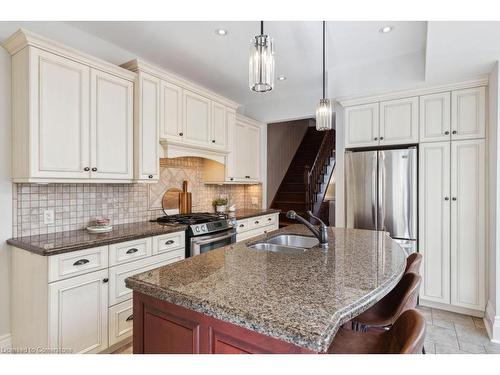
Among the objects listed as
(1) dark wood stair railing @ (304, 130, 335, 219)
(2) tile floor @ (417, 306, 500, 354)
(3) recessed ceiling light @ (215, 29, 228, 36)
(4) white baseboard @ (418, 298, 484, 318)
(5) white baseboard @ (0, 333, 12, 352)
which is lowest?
(2) tile floor @ (417, 306, 500, 354)

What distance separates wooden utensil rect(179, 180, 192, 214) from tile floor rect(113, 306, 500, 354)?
1.59m

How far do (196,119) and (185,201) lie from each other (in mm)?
1020

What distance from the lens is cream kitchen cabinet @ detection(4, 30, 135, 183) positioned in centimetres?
200

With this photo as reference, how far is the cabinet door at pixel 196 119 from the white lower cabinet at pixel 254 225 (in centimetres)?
114

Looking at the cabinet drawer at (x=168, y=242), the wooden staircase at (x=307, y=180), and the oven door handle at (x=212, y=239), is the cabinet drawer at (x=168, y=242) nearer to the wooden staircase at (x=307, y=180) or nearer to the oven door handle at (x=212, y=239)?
the oven door handle at (x=212, y=239)

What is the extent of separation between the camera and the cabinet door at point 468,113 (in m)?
2.82

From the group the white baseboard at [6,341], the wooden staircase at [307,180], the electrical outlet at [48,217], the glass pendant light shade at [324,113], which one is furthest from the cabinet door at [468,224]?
the white baseboard at [6,341]

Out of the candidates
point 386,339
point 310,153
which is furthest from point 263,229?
point 310,153

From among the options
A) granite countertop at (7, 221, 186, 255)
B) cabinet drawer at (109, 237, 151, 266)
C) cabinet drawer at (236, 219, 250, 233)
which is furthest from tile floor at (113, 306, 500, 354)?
cabinet drawer at (236, 219, 250, 233)

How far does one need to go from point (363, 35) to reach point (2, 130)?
321 cm

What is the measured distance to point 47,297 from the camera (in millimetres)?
1814

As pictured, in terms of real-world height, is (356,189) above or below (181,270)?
above

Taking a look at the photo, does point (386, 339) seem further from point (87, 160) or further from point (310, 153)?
point (310, 153)

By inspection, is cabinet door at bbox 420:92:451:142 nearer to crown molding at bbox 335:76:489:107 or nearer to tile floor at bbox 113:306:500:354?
crown molding at bbox 335:76:489:107
